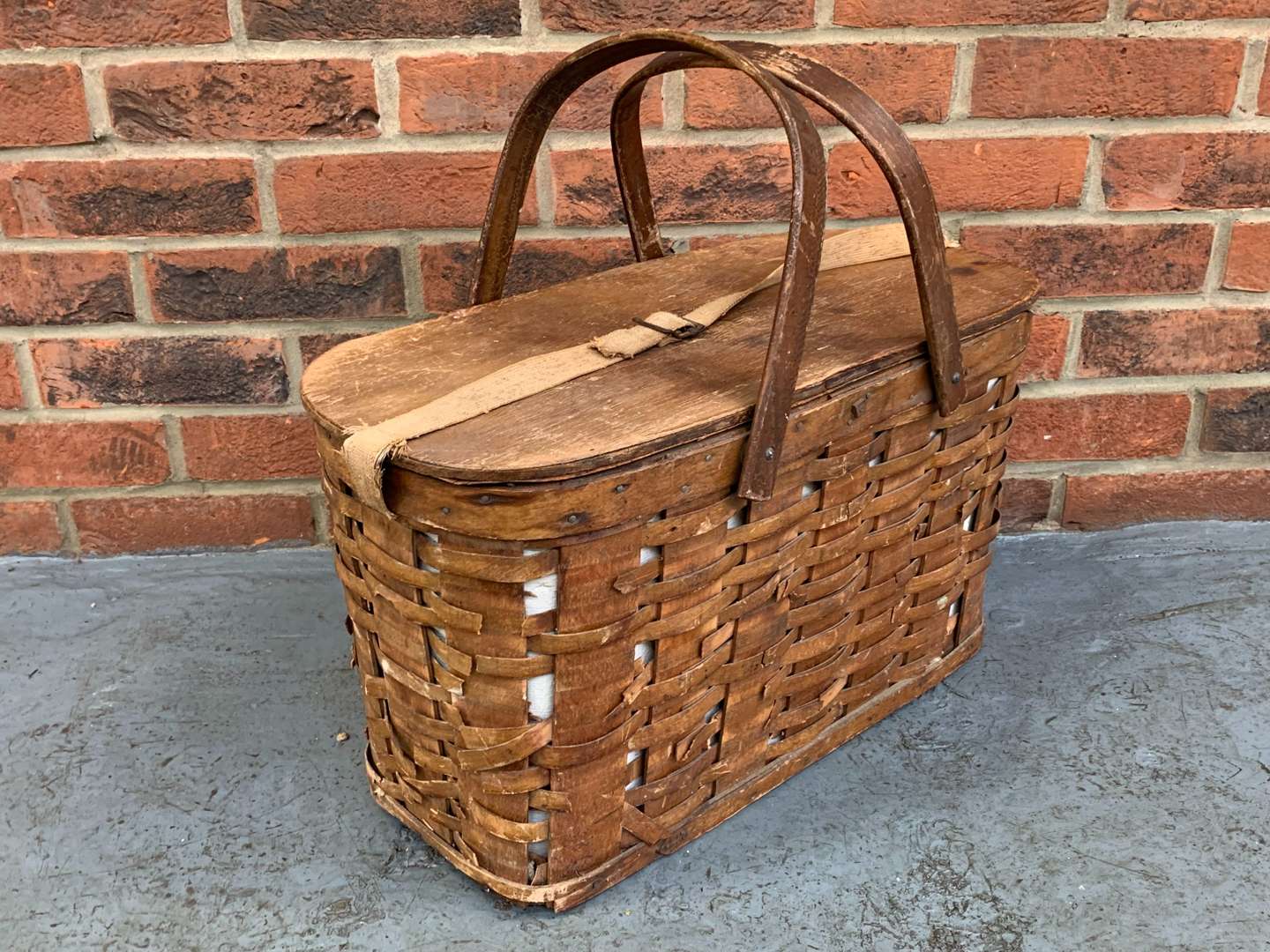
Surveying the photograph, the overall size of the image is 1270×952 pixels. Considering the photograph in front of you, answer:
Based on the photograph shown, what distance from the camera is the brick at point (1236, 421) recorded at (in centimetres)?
147

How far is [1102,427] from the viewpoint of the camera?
1.48 metres

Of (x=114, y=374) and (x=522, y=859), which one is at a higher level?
(x=114, y=374)

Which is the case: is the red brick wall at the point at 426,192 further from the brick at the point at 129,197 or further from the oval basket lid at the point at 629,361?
the oval basket lid at the point at 629,361

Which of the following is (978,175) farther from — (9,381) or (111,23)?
(9,381)

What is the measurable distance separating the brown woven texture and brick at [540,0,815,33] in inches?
17.0

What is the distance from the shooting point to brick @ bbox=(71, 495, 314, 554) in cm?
146

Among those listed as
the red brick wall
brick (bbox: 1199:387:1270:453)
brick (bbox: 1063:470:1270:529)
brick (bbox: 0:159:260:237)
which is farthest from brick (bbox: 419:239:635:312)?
brick (bbox: 1199:387:1270:453)

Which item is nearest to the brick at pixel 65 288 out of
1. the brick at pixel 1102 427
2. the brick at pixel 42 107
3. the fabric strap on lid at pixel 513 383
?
the brick at pixel 42 107

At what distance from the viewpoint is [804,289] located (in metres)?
0.90

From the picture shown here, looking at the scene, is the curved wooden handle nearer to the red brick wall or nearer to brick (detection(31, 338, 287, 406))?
the red brick wall

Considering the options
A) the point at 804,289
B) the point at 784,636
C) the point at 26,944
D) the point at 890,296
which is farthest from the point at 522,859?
the point at 890,296

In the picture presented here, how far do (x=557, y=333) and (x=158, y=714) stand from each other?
571 mm

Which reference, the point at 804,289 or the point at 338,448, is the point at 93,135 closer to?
the point at 338,448

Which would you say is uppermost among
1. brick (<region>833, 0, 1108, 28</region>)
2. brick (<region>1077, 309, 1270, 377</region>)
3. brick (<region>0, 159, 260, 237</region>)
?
brick (<region>833, 0, 1108, 28</region>)
